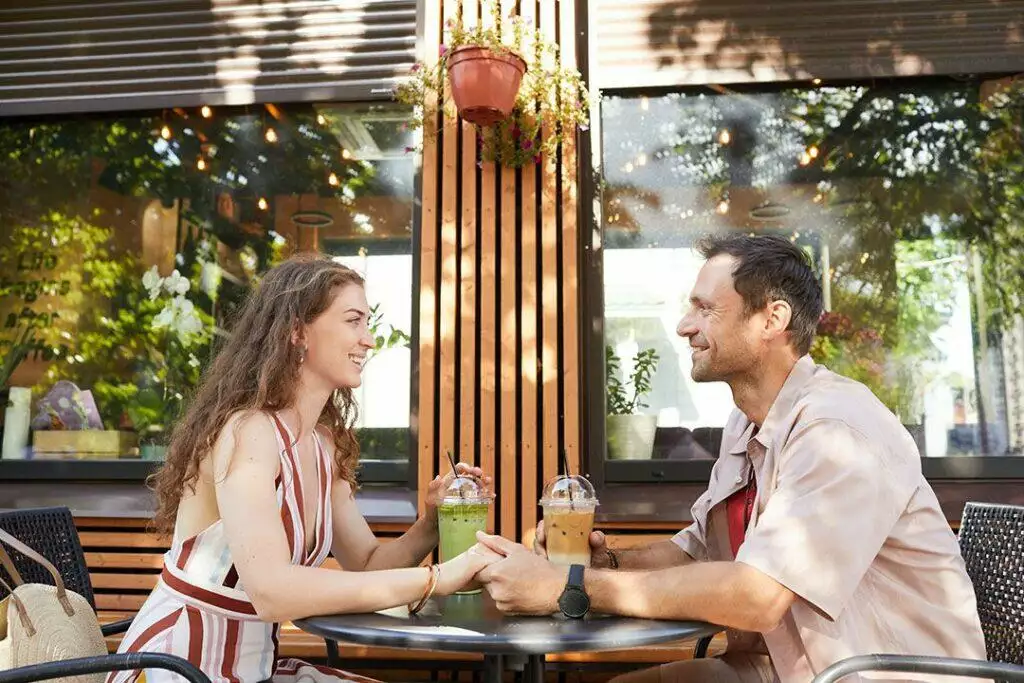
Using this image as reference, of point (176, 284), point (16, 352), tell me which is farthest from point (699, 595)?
point (16, 352)

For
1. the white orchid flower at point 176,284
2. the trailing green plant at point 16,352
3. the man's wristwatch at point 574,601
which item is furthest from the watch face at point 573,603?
the trailing green plant at point 16,352

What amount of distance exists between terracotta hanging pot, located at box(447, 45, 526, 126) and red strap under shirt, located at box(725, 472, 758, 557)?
2082 mm

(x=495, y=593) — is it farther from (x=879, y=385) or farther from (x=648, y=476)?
(x=879, y=385)

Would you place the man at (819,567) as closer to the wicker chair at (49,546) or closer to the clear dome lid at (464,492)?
the clear dome lid at (464,492)

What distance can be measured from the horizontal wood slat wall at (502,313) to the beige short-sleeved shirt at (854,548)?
1.99 m

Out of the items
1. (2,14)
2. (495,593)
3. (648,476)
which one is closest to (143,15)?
(2,14)

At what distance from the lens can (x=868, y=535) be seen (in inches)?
69.9

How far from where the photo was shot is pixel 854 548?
1758mm

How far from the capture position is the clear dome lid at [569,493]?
6.88 feet

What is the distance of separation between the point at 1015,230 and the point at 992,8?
998 mm

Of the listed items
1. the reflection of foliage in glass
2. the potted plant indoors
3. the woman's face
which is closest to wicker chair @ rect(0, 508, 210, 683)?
the woman's face

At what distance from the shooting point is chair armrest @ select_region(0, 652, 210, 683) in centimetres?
168

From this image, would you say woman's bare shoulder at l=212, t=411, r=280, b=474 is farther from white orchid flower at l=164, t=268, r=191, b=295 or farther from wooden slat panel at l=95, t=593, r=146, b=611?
white orchid flower at l=164, t=268, r=191, b=295

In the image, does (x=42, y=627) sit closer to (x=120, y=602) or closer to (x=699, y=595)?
(x=699, y=595)
